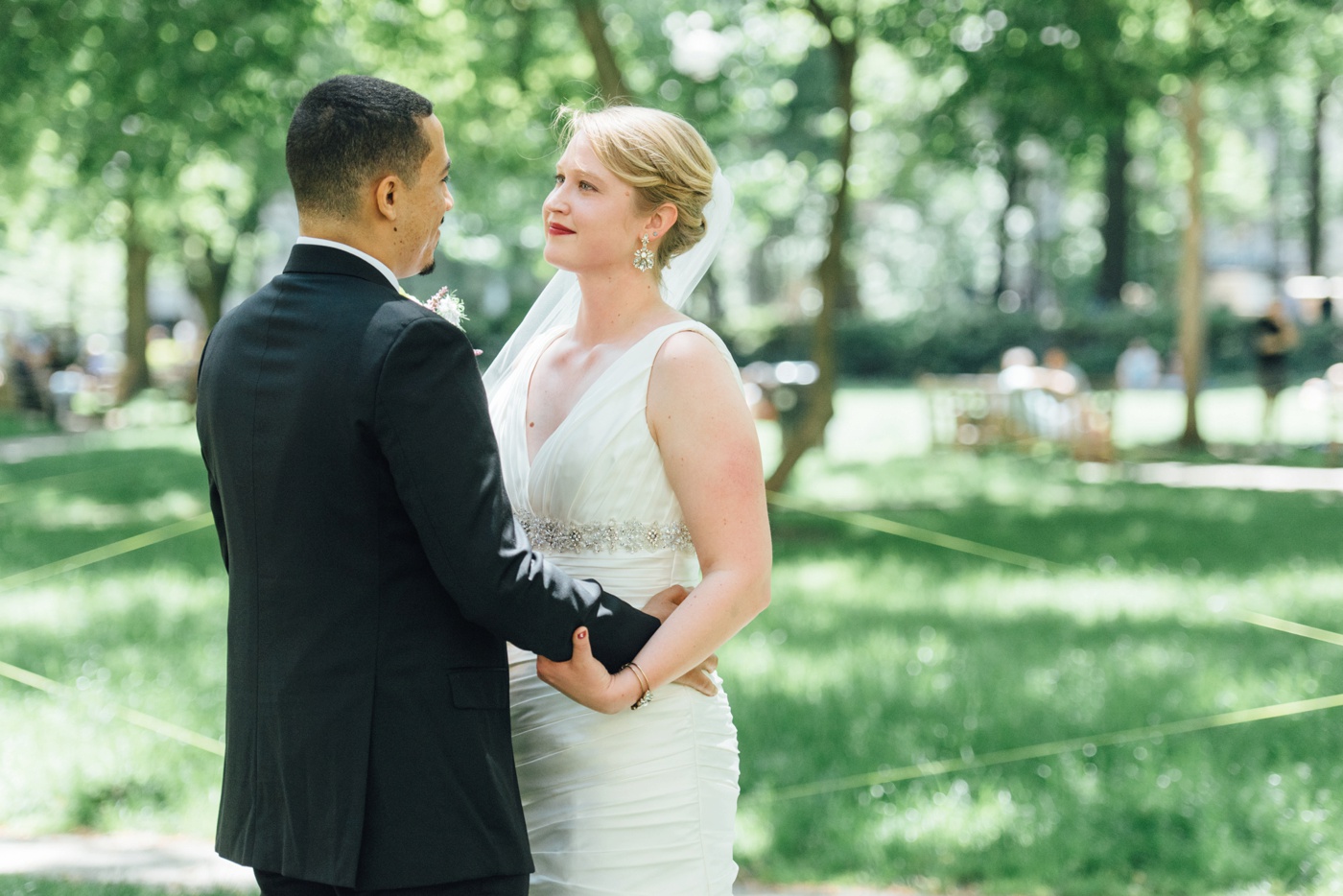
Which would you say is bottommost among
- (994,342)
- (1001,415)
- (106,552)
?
(994,342)

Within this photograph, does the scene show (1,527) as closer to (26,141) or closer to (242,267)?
(26,141)

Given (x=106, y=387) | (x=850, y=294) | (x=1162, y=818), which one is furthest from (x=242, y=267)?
(x=1162, y=818)

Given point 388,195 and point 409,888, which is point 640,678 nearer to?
point 409,888

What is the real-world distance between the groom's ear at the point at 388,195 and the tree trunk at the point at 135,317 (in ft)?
95.8

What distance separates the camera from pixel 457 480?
2150 mm

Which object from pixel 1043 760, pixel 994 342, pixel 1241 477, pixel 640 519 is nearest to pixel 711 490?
pixel 640 519

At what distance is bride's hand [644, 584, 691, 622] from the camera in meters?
2.66

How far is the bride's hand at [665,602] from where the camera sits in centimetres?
266

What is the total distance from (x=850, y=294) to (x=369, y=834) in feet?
147

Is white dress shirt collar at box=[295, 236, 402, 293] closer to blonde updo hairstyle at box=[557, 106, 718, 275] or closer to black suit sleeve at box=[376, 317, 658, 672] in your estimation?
black suit sleeve at box=[376, 317, 658, 672]

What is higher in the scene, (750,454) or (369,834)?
(750,454)

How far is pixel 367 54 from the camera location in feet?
53.1

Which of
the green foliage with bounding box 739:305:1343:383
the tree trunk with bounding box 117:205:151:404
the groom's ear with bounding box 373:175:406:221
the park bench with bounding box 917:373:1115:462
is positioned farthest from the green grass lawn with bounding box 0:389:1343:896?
the green foliage with bounding box 739:305:1343:383

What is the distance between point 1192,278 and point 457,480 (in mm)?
20527
